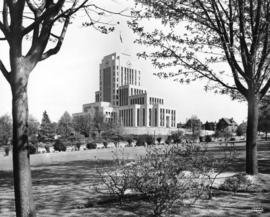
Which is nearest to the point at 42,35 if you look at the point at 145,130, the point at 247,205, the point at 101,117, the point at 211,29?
the point at 247,205

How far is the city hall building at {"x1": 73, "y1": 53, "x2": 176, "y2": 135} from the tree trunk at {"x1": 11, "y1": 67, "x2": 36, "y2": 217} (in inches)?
4185

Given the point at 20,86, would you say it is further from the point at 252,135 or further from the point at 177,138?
the point at 177,138

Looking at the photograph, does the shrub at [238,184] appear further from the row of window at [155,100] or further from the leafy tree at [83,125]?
the row of window at [155,100]

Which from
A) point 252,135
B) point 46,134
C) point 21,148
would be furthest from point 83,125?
point 21,148

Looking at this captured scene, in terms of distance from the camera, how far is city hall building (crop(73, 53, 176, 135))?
5231 inches

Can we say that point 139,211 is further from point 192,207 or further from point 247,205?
point 247,205

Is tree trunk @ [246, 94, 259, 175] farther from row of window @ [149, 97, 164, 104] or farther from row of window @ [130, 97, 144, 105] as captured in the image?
row of window @ [130, 97, 144, 105]

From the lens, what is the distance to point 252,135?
973 centimetres

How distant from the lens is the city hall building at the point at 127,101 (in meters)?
133

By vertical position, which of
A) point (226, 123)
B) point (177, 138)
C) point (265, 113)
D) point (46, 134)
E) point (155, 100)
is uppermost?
point (155, 100)

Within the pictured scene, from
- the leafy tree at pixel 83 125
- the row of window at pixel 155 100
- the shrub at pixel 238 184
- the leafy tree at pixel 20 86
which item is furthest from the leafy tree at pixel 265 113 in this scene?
the row of window at pixel 155 100

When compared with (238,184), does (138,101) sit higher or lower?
higher

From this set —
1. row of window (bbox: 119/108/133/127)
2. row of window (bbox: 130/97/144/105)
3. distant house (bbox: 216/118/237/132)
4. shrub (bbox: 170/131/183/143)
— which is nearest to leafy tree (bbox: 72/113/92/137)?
shrub (bbox: 170/131/183/143)

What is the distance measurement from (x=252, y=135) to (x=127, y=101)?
447 feet
